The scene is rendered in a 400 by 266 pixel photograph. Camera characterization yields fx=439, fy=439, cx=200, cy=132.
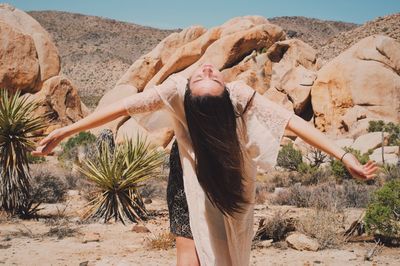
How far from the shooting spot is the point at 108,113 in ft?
7.77

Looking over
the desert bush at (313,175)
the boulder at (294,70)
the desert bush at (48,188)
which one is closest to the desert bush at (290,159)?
the desert bush at (313,175)

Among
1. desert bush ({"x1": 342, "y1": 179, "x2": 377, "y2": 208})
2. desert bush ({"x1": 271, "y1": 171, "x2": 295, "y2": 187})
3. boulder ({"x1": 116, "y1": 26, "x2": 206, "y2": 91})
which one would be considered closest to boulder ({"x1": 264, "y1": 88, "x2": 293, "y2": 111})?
boulder ({"x1": 116, "y1": 26, "x2": 206, "y2": 91})

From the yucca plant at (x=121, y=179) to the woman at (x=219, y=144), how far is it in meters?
5.14

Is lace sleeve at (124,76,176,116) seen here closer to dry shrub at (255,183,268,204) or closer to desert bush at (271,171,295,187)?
dry shrub at (255,183,268,204)

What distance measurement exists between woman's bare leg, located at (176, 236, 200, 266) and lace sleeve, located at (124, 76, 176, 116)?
858mm

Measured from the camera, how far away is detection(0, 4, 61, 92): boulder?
72.1 ft

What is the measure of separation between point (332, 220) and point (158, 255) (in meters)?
2.47

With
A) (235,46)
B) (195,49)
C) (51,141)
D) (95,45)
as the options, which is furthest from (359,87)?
(95,45)

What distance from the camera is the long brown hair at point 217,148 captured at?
2.20m

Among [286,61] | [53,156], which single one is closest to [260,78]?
[286,61]

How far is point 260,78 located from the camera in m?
21.1

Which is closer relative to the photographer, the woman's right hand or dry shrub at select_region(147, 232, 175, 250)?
the woman's right hand

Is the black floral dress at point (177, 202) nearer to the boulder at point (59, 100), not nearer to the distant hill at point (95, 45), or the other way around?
the boulder at point (59, 100)

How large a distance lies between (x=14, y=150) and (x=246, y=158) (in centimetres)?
616
